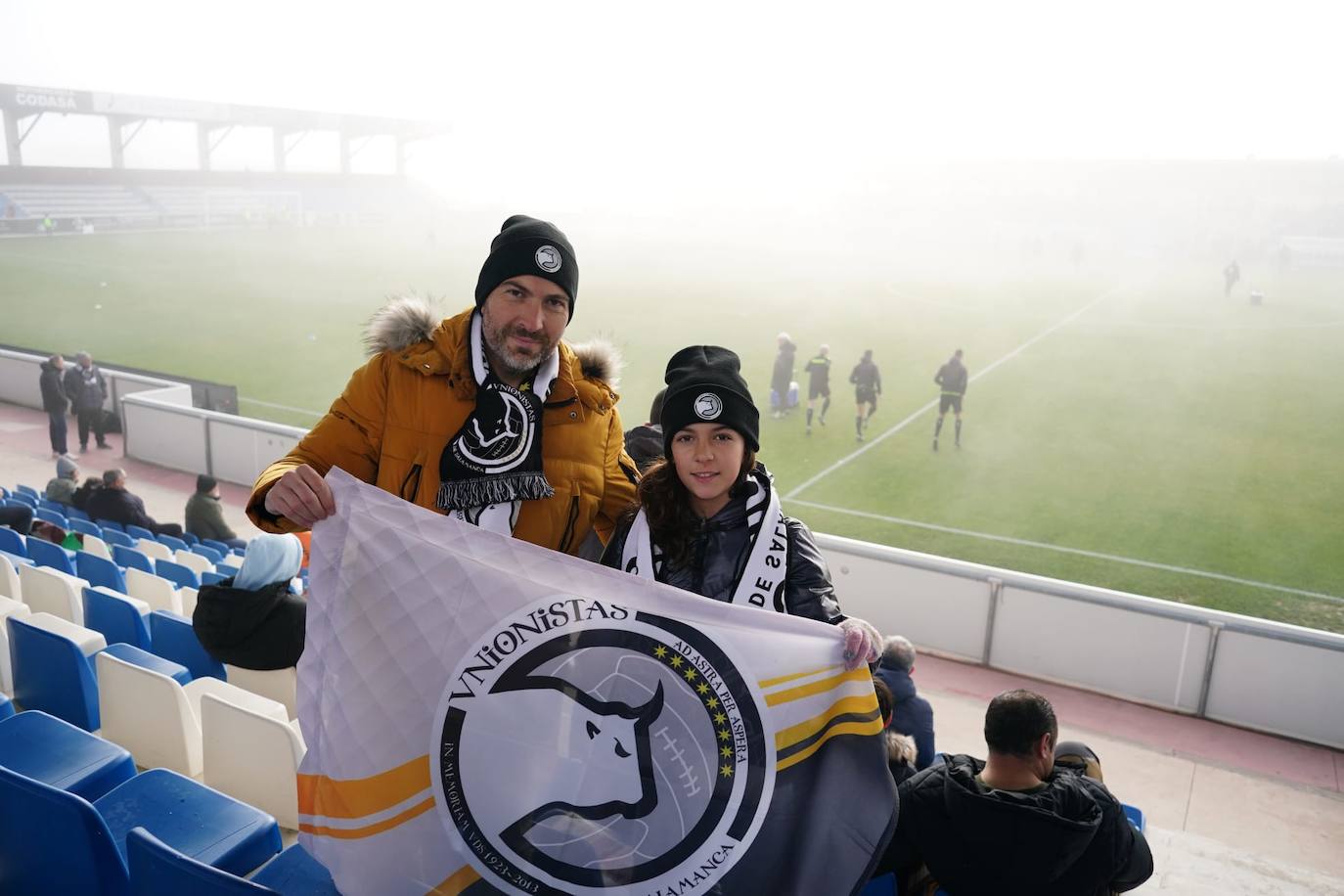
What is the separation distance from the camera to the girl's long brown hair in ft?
7.18

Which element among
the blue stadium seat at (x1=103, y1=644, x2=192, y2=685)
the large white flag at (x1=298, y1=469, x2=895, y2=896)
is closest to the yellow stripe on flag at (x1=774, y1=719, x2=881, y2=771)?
the large white flag at (x1=298, y1=469, x2=895, y2=896)

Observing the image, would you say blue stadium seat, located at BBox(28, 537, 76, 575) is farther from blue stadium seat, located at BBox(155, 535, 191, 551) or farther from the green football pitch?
the green football pitch

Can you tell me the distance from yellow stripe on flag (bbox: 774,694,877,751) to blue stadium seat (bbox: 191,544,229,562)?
6076mm

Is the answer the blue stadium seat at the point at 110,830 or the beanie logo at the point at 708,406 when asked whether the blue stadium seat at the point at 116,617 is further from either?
the beanie logo at the point at 708,406

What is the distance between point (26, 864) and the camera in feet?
7.06

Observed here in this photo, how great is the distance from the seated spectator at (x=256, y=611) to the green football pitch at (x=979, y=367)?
988 cm

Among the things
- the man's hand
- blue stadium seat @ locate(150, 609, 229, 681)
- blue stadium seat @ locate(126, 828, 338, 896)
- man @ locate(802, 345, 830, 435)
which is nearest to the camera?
blue stadium seat @ locate(126, 828, 338, 896)

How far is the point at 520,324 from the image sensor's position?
236 cm

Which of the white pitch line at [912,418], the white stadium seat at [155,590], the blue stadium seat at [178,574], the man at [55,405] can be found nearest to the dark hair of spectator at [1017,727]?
the white stadium seat at [155,590]

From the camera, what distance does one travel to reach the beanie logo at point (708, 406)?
2.16 m

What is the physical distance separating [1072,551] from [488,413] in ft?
38.9

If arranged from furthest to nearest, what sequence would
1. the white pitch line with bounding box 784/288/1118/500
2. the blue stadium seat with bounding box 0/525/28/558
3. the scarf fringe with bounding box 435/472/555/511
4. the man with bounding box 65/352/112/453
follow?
the white pitch line with bounding box 784/288/1118/500 → the man with bounding box 65/352/112/453 → the blue stadium seat with bounding box 0/525/28/558 → the scarf fringe with bounding box 435/472/555/511

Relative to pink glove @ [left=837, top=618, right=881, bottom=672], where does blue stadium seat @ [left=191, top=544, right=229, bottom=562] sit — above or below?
below

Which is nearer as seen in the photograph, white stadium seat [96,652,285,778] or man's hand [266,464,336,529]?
man's hand [266,464,336,529]
